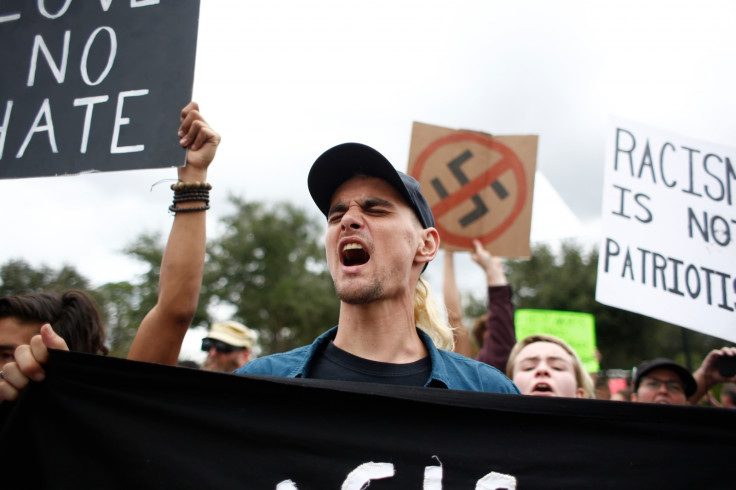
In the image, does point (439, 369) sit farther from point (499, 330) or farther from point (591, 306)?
point (591, 306)

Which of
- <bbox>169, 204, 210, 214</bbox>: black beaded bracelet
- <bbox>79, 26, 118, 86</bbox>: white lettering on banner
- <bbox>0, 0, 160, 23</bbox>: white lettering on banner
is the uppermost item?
<bbox>0, 0, 160, 23</bbox>: white lettering on banner

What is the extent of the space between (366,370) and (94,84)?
1.43 m

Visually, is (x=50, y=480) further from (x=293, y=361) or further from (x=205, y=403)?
(x=293, y=361)

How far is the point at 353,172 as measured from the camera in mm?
2287

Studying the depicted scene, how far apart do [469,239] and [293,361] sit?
7.27 ft

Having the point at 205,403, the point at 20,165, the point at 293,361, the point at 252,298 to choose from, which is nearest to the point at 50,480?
the point at 205,403

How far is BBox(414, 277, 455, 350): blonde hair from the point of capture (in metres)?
2.46

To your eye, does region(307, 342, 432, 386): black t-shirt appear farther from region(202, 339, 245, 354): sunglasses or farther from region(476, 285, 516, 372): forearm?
region(202, 339, 245, 354): sunglasses

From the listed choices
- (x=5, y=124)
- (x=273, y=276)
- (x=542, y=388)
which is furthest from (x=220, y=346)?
(x=273, y=276)

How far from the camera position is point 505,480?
1669mm

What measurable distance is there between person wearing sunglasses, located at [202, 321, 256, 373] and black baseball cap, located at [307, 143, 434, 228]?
349cm

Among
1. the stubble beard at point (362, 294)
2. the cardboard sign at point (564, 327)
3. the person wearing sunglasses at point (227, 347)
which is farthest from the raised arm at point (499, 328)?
the cardboard sign at point (564, 327)

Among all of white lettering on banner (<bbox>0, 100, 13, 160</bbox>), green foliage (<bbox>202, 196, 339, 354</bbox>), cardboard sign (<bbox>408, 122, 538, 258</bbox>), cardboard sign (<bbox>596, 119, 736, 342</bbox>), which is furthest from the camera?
green foliage (<bbox>202, 196, 339, 354</bbox>)

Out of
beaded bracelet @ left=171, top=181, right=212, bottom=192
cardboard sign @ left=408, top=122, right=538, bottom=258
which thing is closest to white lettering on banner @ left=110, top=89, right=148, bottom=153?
beaded bracelet @ left=171, top=181, right=212, bottom=192
